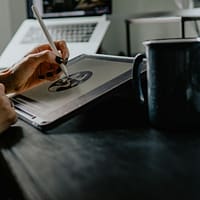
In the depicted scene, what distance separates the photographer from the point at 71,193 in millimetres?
365

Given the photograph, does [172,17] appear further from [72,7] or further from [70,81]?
[70,81]

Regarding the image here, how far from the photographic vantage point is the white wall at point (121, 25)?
186cm

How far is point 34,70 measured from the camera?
0.81 metres

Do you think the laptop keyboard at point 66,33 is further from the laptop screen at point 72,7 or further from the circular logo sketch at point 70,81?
the circular logo sketch at point 70,81

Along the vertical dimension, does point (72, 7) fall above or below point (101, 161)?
above

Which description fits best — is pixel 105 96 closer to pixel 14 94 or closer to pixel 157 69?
pixel 157 69

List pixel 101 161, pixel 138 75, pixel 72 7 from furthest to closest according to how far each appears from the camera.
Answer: pixel 72 7 < pixel 138 75 < pixel 101 161

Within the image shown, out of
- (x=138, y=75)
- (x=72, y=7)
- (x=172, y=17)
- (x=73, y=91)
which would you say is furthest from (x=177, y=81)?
(x=72, y=7)

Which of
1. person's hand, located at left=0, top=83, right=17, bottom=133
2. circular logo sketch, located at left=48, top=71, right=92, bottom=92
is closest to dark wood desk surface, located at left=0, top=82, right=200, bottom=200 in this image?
person's hand, located at left=0, top=83, right=17, bottom=133

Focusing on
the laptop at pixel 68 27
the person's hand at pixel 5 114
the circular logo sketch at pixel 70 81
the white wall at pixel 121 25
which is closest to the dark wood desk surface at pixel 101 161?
the person's hand at pixel 5 114

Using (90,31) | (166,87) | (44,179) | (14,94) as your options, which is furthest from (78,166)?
(90,31)

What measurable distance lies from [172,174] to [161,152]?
0.07 metres

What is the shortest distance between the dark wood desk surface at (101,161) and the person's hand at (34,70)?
163 millimetres

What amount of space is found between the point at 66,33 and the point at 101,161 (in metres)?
1.04
